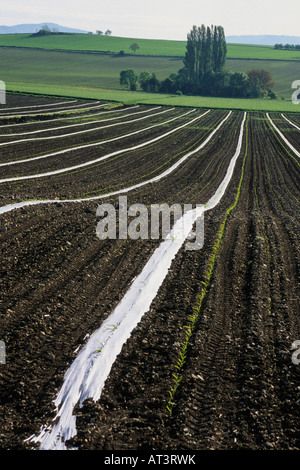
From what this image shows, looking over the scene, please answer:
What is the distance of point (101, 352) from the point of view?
6117 millimetres

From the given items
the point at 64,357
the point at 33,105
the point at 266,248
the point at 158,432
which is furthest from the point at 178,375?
the point at 33,105

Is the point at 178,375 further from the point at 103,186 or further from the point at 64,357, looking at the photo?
the point at 103,186

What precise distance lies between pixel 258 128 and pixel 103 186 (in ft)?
98.4

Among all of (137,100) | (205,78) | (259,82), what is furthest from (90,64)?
(137,100)

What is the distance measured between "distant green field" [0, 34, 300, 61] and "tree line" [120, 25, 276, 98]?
49.2 meters

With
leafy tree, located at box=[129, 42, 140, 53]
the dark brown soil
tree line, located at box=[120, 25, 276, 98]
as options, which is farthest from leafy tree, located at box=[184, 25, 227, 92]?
the dark brown soil

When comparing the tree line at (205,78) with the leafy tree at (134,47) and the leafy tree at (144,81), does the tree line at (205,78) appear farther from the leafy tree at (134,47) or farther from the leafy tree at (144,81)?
the leafy tree at (134,47)

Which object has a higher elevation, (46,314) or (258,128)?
(258,128)

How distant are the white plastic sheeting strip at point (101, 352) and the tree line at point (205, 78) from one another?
291 feet

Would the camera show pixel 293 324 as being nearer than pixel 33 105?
Yes

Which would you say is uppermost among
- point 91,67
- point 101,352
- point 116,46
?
point 116,46

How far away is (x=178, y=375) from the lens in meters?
5.66

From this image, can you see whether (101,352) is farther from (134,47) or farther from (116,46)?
(116,46)

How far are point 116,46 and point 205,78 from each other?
78.8 m
